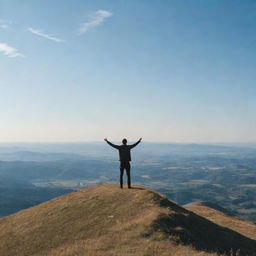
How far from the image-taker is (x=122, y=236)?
21.9 meters

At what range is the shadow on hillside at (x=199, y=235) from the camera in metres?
21.5

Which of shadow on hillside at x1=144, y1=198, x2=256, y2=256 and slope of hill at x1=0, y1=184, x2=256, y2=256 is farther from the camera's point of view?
shadow on hillside at x1=144, y1=198, x2=256, y2=256

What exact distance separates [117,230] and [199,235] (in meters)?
5.85

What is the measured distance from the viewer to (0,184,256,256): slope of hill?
20.1 m

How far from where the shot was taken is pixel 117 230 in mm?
23562

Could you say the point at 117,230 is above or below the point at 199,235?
above

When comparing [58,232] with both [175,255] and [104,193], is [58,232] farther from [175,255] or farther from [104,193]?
[175,255]

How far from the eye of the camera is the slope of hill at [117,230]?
65.9 ft

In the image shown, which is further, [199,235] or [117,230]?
[199,235]

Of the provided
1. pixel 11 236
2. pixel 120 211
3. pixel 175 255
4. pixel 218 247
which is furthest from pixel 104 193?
pixel 175 255

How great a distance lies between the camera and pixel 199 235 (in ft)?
78.1

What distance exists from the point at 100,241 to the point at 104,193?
1342cm

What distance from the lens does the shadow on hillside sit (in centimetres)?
2153

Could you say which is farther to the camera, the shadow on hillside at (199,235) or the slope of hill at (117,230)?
the shadow on hillside at (199,235)
